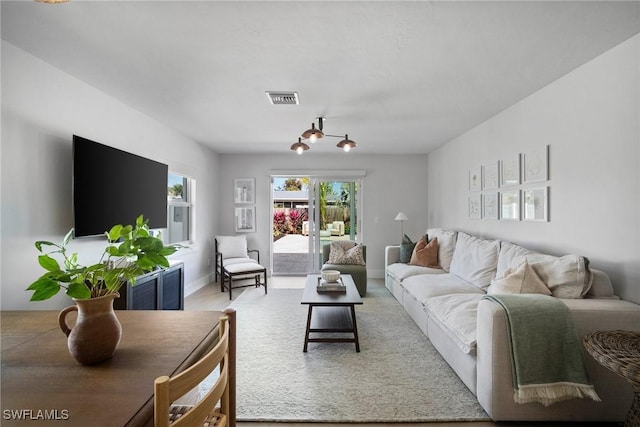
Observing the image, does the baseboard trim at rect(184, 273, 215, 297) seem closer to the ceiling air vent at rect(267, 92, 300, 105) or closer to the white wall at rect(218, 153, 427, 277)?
the white wall at rect(218, 153, 427, 277)

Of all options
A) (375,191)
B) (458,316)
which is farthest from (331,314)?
(375,191)

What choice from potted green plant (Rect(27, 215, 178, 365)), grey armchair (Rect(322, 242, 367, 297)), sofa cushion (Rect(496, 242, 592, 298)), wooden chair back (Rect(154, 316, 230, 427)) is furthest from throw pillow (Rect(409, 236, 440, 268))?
potted green plant (Rect(27, 215, 178, 365))

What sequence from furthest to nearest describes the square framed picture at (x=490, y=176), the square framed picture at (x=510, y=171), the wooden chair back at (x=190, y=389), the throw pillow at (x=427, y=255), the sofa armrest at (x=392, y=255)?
the sofa armrest at (x=392, y=255)
the throw pillow at (x=427, y=255)
the square framed picture at (x=490, y=176)
the square framed picture at (x=510, y=171)
the wooden chair back at (x=190, y=389)

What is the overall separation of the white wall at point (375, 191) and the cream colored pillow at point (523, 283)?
364cm

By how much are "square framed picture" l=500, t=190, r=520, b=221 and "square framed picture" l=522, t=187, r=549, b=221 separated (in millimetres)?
92

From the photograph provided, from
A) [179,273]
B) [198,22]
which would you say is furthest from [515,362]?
[179,273]

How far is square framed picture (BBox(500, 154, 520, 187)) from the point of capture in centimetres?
315

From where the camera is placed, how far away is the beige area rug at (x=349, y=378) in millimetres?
1906

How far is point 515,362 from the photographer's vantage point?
1729mm

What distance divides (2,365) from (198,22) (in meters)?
1.87

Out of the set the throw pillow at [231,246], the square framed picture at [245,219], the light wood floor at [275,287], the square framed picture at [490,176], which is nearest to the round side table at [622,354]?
the light wood floor at [275,287]

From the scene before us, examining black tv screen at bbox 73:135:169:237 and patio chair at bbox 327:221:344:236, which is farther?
patio chair at bbox 327:221:344:236

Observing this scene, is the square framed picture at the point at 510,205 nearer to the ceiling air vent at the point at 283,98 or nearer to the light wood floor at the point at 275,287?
the light wood floor at the point at 275,287

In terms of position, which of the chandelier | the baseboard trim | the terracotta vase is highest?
the chandelier
